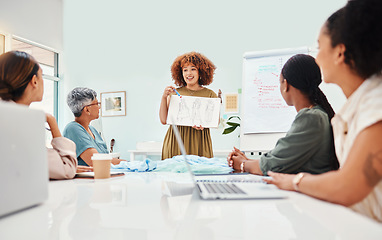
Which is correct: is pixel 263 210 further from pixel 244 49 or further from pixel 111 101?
pixel 111 101

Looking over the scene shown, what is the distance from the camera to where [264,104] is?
3.16m

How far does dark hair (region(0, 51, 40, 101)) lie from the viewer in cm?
112

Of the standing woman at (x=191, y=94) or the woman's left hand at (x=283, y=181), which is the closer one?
the woman's left hand at (x=283, y=181)

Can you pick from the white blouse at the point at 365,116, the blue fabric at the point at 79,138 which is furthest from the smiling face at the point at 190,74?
the white blouse at the point at 365,116

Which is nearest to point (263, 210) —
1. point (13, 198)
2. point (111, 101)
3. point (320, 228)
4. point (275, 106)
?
point (320, 228)

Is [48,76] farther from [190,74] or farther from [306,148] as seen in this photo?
[306,148]

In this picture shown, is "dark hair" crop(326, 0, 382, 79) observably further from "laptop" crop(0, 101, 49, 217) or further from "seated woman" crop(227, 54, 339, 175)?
"laptop" crop(0, 101, 49, 217)

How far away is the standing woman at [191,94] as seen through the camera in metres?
2.53

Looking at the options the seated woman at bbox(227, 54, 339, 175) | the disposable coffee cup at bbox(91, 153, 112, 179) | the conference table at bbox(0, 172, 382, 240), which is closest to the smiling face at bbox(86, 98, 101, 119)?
the disposable coffee cup at bbox(91, 153, 112, 179)

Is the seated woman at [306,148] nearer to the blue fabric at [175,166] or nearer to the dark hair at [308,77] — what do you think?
the dark hair at [308,77]

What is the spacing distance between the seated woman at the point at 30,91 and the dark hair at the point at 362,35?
3.42ft

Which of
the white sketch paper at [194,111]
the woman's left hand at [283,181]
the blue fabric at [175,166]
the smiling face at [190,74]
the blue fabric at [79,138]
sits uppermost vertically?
the smiling face at [190,74]

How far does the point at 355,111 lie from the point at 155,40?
4.26 m

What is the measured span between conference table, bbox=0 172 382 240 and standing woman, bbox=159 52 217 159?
5.81 ft
